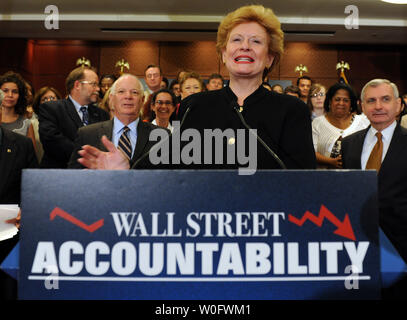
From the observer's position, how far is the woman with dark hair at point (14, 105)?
9.88 ft

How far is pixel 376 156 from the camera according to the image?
2025 millimetres

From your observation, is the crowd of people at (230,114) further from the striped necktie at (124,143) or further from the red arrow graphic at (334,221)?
the red arrow graphic at (334,221)

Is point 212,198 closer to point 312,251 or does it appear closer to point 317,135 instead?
point 312,251

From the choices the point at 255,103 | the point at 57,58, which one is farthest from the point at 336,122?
the point at 57,58

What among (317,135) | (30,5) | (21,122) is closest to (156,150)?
(317,135)

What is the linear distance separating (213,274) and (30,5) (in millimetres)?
6440

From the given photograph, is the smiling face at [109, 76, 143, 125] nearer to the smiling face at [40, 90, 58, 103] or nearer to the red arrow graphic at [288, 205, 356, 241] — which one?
the smiling face at [40, 90, 58, 103]

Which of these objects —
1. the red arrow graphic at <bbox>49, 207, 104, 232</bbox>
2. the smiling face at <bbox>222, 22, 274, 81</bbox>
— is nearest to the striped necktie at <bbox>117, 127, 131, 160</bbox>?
the smiling face at <bbox>222, 22, 274, 81</bbox>

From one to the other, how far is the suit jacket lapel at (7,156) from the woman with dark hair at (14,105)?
898 mm

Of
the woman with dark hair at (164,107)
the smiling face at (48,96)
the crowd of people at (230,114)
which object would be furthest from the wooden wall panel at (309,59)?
the woman with dark hair at (164,107)

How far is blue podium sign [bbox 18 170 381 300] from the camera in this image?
691 mm

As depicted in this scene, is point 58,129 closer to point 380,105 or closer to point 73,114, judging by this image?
point 73,114

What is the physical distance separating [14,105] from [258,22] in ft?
7.72

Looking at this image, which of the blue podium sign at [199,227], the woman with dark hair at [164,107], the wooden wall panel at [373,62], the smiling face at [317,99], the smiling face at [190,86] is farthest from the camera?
the wooden wall panel at [373,62]
